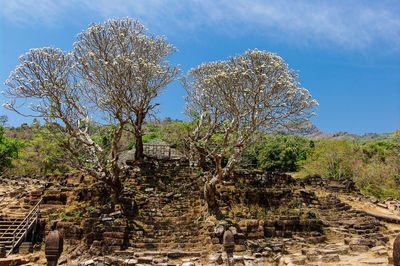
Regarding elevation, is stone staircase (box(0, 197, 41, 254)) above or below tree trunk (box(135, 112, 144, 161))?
below

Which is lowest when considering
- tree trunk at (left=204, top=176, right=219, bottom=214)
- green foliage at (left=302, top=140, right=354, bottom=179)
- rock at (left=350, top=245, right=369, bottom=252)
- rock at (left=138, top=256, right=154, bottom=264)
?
rock at (left=138, top=256, right=154, bottom=264)

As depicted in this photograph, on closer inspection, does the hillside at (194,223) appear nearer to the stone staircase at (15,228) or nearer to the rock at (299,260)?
the rock at (299,260)

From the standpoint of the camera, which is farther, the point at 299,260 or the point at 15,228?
the point at 15,228

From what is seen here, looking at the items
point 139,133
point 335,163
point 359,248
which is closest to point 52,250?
Result: point 139,133

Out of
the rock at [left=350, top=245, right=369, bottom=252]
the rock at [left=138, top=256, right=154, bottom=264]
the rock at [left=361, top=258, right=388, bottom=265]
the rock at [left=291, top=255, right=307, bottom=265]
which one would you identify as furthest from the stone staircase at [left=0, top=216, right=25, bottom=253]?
the rock at [left=350, top=245, right=369, bottom=252]

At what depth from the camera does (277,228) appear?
12.9 metres

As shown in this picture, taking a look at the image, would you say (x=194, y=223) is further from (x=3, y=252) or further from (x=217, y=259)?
(x=3, y=252)

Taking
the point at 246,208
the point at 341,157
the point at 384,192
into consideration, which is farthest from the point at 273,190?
the point at 341,157

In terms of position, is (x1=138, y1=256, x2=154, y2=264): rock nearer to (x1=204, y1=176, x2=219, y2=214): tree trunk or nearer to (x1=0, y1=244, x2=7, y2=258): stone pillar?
(x1=204, y1=176, x2=219, y2=214): tree trunk

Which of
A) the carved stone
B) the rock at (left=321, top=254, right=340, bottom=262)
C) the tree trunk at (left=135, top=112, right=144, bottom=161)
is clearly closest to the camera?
the rock at (left=321, top=254, right=340, bottom=262)

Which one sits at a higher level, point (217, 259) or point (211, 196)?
point (211, 196)

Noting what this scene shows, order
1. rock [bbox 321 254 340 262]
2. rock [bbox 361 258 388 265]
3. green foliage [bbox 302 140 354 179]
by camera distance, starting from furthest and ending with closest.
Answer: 1. green foliage [bbox 302 140 354 179]
2. rock [bbox 321 254 340 262]
3. rock [bbox 361 258 388 265]

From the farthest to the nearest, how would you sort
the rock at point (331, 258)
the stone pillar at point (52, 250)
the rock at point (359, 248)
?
1. the rock at point (359, 248)
2. the rock at point (331, 258)
3. the stone pillar at point (52, 250)

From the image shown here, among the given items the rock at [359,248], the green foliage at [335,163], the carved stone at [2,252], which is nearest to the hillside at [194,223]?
the rock at [359,248]
